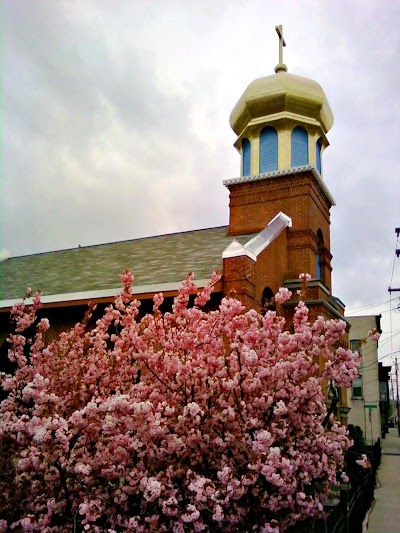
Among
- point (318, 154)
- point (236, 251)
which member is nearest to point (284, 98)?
point (318, 154)

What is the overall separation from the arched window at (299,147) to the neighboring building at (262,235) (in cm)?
3

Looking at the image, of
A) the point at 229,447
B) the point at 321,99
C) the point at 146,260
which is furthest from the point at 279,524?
the point at 321,99

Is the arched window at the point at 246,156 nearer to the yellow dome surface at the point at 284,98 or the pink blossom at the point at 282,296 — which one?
the yellow dome surface at the point at 284,98

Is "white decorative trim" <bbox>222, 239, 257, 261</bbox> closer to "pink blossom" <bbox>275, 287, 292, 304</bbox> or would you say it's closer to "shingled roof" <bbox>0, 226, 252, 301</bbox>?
"shingled roof" <bbox>0, 226, 252, 301</bbox>

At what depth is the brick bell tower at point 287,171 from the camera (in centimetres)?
1511

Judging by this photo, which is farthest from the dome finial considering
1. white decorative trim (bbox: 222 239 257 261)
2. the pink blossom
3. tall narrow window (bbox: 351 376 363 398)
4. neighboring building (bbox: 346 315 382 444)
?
tall narrow window (bbox: 351 376 363 398)

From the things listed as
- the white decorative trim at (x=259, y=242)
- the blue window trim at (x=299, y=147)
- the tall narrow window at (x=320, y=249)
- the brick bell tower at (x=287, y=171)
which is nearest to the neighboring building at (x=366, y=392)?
the tall narrow window at (x=320, y=249)

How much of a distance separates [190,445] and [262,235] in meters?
8.36

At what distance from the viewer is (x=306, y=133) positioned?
55.7ft

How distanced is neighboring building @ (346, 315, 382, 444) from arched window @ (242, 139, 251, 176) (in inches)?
826

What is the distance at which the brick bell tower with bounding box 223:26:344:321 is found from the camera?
49.6 feet

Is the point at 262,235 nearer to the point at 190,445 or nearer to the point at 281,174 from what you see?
the point at 281,174

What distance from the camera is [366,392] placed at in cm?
3759

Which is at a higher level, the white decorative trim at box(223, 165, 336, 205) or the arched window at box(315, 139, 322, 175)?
the arched window at box(315, 139, 322, 175)
